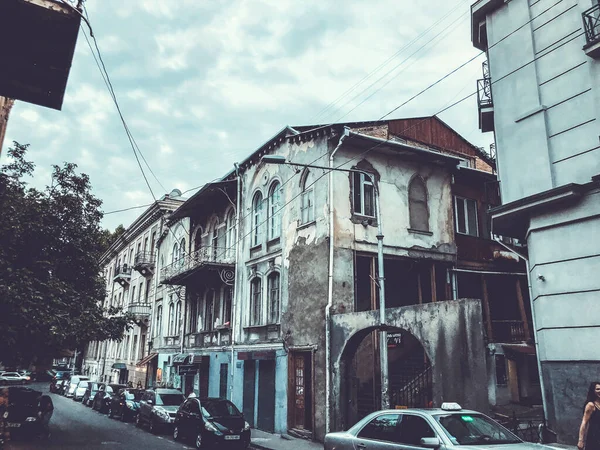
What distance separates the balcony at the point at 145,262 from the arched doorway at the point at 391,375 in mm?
22704

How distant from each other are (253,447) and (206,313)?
11.8 metres

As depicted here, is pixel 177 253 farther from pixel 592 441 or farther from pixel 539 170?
pixel 592 441

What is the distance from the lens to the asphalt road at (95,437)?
15680 mm

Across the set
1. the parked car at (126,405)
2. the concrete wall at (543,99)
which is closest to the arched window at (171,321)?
the parked car at (126,405)

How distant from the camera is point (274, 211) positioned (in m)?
22.3

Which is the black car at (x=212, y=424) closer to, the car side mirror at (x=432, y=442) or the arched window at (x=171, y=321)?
the car side mirror at (x=432, y=442)

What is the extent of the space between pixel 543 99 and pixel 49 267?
1676 cm

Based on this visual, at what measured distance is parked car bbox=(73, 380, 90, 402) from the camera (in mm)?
36987

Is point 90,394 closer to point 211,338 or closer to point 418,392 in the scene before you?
point 211,338

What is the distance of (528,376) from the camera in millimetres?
20828

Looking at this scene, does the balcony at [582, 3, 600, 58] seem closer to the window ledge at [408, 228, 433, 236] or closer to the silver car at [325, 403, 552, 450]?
the silver car at [325, 403, 552, 450]

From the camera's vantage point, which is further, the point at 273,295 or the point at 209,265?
the point at 209,265

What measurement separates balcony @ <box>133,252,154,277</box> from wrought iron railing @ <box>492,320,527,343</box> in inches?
972

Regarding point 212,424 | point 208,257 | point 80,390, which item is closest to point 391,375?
point 212,424
